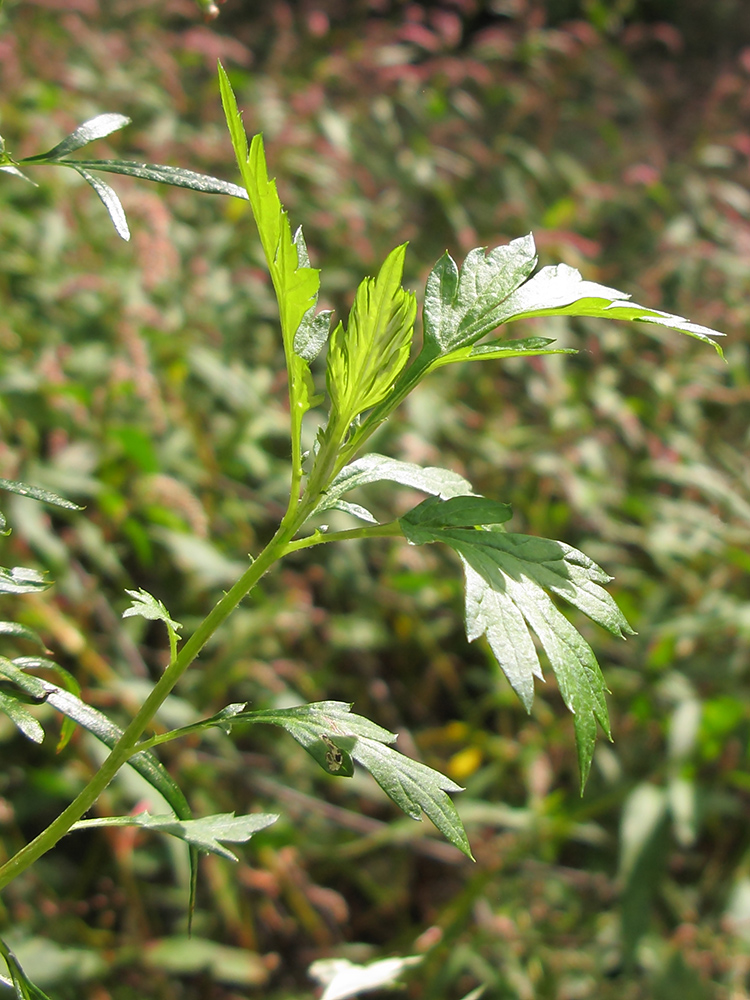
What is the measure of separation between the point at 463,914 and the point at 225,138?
2.38 m

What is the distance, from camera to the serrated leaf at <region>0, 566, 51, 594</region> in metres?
0.60

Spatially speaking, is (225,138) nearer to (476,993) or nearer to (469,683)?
(469,683)

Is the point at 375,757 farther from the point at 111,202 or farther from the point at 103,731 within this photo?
the point at 111,202

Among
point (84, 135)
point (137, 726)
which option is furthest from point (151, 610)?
point (84, 135)

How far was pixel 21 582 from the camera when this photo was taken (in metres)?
0.60

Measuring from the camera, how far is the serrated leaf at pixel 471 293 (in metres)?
0.58

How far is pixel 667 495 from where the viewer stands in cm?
267

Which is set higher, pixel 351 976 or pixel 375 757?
pixel 375 757

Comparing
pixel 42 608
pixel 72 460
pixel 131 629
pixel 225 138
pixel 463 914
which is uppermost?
pixel 225 138

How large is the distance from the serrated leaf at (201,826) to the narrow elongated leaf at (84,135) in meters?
0.41

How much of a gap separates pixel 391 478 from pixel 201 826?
25 centimetres

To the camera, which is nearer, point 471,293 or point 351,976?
point 471,293

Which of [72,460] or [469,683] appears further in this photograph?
[469,683]

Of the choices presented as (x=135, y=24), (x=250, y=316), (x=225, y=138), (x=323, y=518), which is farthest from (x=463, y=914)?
(x=135, y=24)
